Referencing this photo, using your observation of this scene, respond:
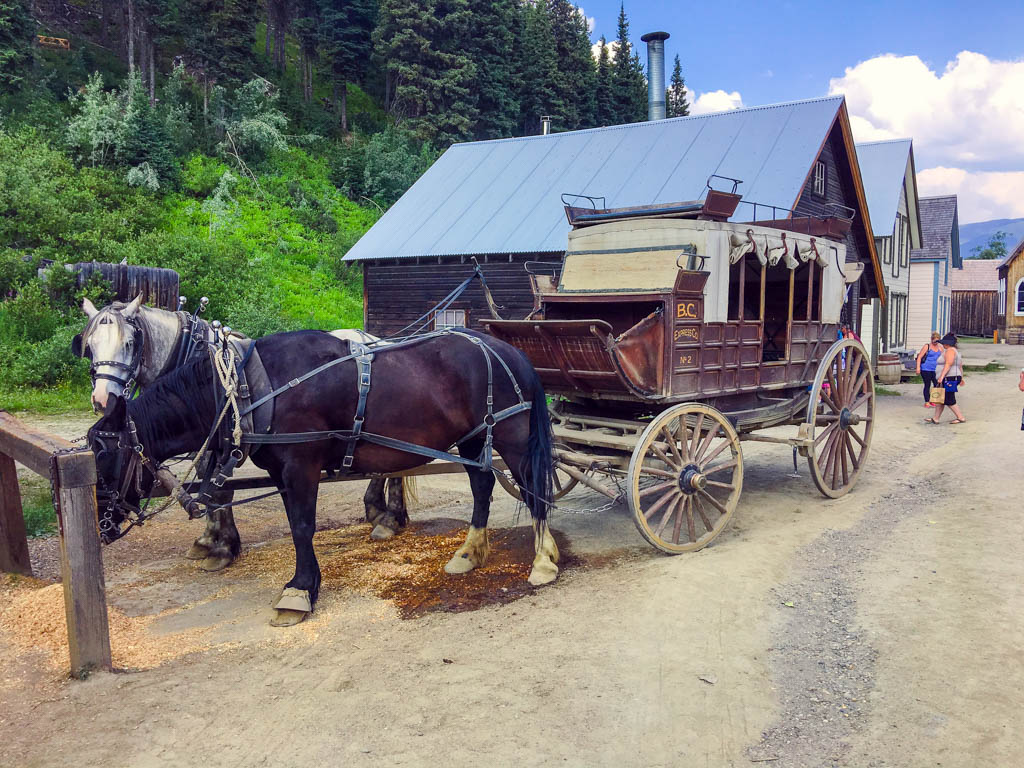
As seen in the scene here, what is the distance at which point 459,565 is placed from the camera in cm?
587

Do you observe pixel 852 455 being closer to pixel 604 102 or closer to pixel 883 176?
pixel 883 176

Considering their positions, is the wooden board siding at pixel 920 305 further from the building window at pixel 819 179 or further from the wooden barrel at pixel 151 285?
the wooden barrel at pixel 151 285

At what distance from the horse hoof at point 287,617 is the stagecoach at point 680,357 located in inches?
96.9

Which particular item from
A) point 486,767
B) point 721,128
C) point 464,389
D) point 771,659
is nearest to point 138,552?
point 464,389

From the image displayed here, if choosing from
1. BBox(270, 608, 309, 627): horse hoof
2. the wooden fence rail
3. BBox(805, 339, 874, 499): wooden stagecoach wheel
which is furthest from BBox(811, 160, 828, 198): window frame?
the wooden fence rail

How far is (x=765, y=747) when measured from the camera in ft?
11.4

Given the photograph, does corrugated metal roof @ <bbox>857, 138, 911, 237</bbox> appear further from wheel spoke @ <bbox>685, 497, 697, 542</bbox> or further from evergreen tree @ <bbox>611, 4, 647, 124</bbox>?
evergreen tree @ <bbox>611, 4, 647, 124</bbox>

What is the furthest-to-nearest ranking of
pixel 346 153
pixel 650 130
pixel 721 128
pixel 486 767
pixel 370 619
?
pixel 346 153 < pixel 650 130 < pixel 721 128 < pixel 370 619 < pixel 486 767

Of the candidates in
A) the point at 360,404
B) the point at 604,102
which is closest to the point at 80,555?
the point at 360,404

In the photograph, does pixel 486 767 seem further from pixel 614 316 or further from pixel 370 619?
pixel 614 316

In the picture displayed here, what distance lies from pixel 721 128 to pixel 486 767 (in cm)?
1729

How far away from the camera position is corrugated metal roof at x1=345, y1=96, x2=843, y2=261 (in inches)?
Result: 632

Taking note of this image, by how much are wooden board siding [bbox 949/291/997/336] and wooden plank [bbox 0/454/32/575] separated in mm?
46088

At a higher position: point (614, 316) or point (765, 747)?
point (614, 316)
